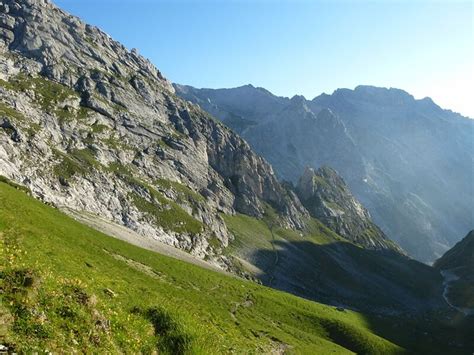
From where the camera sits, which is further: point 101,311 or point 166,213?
point 166,213

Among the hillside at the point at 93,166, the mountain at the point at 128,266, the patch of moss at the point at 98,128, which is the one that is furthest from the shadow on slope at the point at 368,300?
the patch of moss at the point at 98,128

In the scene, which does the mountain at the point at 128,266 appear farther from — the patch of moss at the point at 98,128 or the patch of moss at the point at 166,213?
the patch of moss at the point at 98,128

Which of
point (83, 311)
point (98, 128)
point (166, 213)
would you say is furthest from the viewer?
point (98, 128)

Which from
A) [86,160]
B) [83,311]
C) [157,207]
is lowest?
[83,311]

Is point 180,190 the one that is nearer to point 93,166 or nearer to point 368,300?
point 93,166

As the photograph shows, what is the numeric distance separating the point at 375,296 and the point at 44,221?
162m

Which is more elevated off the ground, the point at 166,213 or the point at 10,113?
the point at 10,113

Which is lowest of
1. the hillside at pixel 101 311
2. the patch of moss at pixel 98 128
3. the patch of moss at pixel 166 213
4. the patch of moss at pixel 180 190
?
the hillside at pixel 101 311

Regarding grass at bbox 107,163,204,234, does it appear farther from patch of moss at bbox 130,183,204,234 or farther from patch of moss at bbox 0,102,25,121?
patch of moss at bbox 0,102,25,121

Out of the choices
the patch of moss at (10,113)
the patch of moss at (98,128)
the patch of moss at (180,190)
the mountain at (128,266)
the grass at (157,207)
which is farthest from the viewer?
the patch of moss at (180,190)

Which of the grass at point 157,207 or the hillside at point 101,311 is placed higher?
the grass at point 157,207

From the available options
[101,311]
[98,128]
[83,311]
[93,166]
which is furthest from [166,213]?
[83,311]

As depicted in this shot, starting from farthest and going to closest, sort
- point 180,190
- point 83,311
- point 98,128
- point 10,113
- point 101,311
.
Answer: point 180,190
point 98,128
point 10,113
point 101,311
point 83,311

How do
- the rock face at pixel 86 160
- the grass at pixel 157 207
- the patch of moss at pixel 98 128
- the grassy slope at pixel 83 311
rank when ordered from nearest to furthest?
the grassy slope at pixel 83 311
the rock face at pixel 86 160
the grass at pixel 157 207
the patch of moss at pixel 98 128
